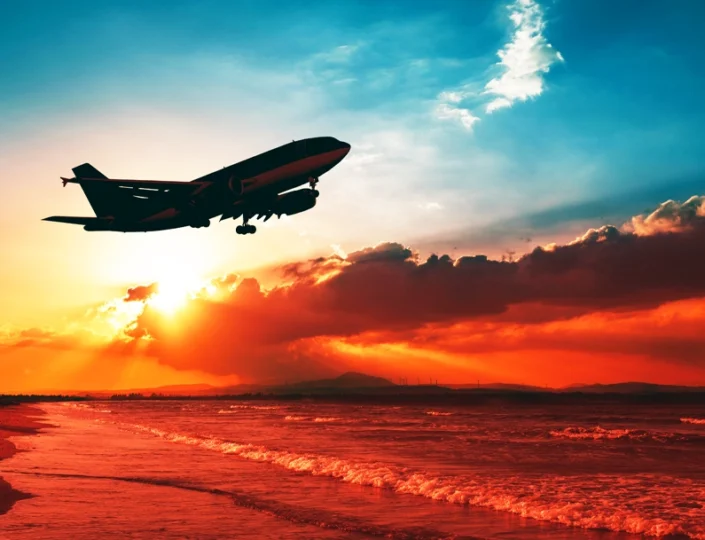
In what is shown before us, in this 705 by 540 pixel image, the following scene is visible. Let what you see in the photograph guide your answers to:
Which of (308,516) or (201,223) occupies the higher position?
(201,223)

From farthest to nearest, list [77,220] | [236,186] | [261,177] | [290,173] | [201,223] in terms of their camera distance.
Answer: [77,220] → [201,223] → [290,173] → [261,177] → [236,186]

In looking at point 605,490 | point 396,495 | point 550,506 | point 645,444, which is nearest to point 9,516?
point 396,495

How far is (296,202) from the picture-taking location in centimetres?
4841

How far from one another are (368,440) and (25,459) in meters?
21.1

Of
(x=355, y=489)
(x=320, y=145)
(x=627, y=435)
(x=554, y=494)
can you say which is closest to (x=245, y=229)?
(x=320, y=145)

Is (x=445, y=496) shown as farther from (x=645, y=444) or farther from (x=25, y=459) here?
(x=645, y=444)

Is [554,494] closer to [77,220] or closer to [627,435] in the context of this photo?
[627,435]

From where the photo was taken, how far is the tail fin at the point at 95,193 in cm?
6269

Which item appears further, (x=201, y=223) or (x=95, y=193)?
(x=95, y=193)

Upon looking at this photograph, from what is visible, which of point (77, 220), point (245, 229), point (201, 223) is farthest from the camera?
point (77, 220)

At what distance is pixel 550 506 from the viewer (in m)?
20.3

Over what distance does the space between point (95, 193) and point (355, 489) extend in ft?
167

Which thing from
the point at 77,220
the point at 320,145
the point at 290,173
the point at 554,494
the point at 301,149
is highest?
the point at 320,145

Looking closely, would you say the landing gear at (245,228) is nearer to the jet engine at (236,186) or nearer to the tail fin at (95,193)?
the jet engine at (236,186)
